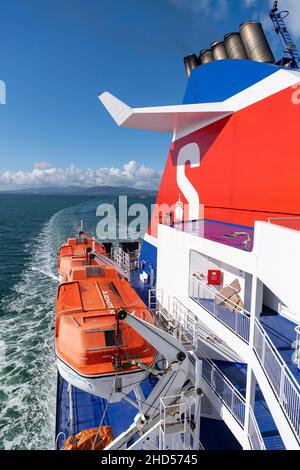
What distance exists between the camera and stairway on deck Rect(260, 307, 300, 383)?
5.00 metres

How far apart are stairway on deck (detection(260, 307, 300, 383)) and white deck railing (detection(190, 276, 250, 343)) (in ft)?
1.49

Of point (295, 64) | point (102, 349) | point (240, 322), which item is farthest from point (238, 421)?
point (295, 64)

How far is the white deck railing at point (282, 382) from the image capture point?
12.2 feet

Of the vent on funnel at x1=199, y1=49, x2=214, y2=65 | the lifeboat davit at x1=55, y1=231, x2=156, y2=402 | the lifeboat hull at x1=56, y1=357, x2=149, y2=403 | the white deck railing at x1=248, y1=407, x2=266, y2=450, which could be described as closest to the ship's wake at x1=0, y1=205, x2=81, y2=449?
the lifeboat hull at x1=56, y1=357, x2=149, y2=403

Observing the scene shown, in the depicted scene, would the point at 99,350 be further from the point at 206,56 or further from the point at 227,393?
the point at 206,56

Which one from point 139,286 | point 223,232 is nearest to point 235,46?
point 223,232

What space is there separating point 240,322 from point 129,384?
2.73 m

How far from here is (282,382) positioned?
3891 millimetres

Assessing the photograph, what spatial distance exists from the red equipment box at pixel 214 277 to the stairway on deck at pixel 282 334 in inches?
60.7

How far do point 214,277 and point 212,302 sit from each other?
0.91 m

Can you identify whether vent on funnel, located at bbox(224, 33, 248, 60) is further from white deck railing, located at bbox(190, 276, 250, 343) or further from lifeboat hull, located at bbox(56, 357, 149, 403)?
lifeboat hull, located at bbox(56, 357, 149, 403)

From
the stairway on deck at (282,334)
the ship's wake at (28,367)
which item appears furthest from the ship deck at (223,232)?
the ship's wake at (28,367)

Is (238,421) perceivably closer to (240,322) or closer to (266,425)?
(266,425)

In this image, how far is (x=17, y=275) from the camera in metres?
19.2
